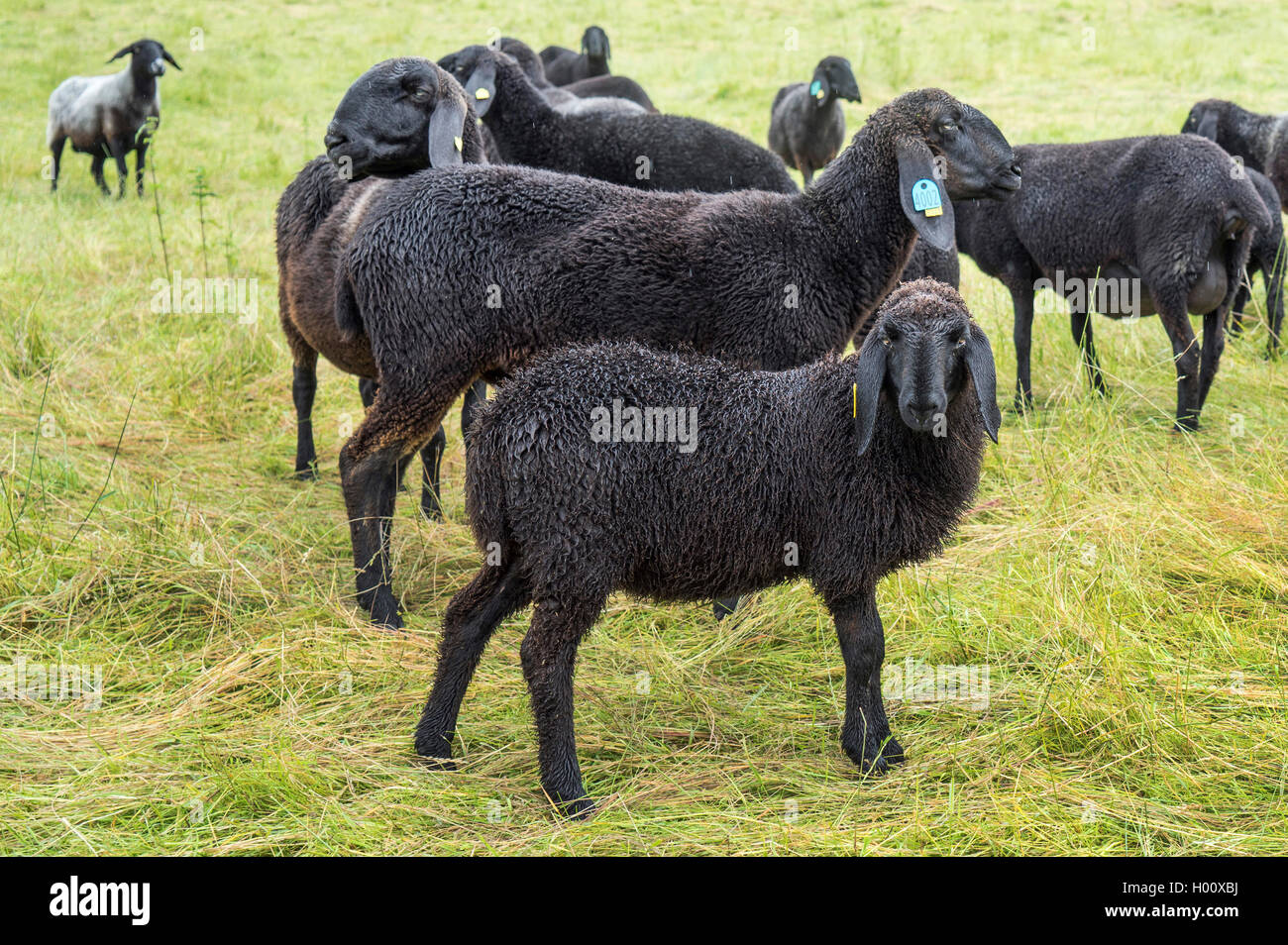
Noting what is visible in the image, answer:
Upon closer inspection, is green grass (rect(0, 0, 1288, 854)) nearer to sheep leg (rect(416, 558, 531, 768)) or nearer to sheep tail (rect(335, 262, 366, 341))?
sheep leg (rect(416, 558, 531, 768))

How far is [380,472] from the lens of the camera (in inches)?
194

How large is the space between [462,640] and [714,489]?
93cm

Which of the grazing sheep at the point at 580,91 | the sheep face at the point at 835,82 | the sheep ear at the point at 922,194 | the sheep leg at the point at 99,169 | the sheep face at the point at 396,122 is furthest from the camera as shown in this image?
the sheep leg at the point at 99,169

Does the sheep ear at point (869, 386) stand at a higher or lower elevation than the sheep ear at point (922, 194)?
lower

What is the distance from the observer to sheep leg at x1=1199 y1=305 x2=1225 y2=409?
6.62 meters

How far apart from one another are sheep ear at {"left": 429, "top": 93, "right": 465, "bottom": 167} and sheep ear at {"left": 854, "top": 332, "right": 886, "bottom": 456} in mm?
2512

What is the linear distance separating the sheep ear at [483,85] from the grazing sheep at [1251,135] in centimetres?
559

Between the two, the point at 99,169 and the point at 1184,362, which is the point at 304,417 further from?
the point at 99,169

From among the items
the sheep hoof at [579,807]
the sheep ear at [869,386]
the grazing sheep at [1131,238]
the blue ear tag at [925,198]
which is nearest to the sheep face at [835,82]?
the grazing sheep at [1131,238]

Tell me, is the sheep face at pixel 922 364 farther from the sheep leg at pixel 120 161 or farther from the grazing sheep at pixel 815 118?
the sheep leg at pixel 120 161

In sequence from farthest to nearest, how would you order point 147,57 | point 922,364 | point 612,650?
point 147,57 → point 612,650 → point 922,364

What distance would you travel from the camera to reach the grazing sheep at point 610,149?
22.0ft

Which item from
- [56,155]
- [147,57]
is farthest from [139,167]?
[147,57]
